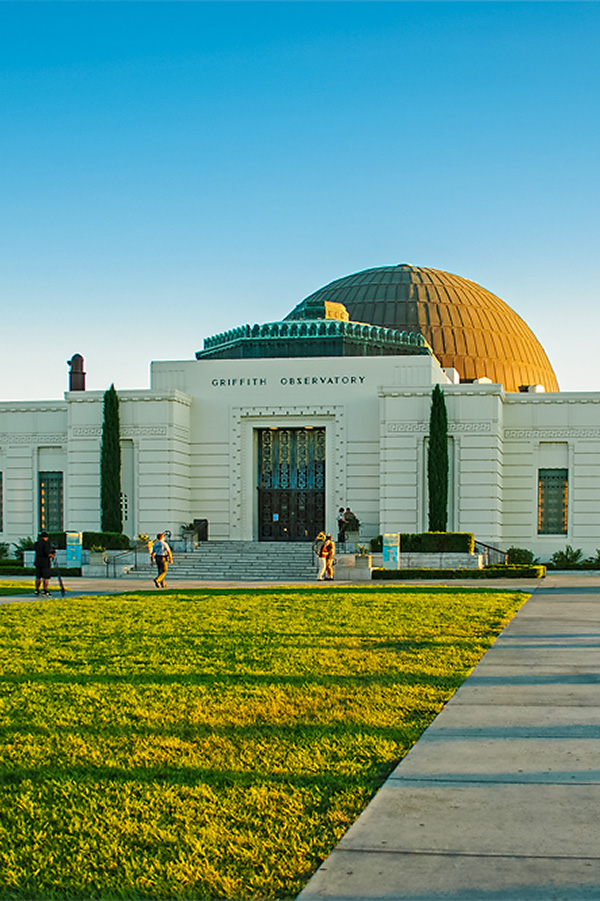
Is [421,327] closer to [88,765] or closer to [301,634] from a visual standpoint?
[301,634]

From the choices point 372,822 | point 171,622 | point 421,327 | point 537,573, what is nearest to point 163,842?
point 372,822

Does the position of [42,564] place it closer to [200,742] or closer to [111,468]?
[111,468]

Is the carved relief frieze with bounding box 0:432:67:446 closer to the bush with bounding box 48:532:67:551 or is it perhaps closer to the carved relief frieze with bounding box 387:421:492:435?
the bush with bounding box 48:532:67:551

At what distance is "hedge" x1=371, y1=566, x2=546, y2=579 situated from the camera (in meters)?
29.5

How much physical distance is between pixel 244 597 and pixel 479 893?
17119 millimetres

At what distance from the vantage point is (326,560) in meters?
29.5

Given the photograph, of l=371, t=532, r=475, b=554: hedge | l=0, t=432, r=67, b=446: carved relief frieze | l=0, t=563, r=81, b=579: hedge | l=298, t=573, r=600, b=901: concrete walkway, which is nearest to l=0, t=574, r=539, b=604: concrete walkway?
l=0, t=563, r=81, b=579: hedge

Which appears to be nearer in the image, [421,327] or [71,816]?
[71,816]

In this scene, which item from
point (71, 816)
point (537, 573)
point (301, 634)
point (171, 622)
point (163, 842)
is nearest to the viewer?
point (163, 842)

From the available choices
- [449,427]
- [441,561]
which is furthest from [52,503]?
[441,561]

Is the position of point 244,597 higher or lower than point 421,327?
lower

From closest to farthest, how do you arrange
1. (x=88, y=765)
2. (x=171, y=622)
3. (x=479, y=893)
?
1. (x=479, y=893)
2. (x=88, y=765)
3. (x=171, y=622)

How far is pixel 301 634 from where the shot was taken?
14.0m

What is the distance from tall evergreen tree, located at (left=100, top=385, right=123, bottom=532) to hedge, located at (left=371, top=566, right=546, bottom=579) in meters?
10.4
